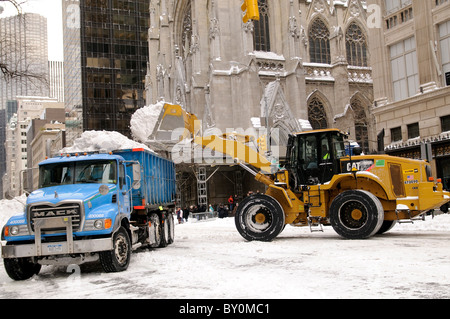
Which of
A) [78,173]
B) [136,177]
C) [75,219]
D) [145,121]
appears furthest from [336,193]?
[145,121]

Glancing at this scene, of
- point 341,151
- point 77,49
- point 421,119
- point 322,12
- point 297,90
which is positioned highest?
point 77,49

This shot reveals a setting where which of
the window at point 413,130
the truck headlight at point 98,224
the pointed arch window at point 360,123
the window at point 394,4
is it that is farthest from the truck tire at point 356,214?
the pointed arch window at point 360,123

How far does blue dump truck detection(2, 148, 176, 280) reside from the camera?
860cm

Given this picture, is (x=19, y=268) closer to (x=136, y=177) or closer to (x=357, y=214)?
(x=136, y=177)

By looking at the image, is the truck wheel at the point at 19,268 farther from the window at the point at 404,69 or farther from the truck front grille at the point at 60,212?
the window at the point at 404,69

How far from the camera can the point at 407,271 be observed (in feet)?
24.6

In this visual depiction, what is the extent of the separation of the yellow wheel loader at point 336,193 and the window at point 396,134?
10.9 m

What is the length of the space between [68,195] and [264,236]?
233 inches

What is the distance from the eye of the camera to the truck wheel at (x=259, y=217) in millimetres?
12852

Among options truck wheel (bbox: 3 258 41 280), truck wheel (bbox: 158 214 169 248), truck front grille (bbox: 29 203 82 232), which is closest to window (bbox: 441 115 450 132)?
truck wheel (bbox: 158 214 169 248)

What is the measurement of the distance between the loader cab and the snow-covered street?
1.98 metres

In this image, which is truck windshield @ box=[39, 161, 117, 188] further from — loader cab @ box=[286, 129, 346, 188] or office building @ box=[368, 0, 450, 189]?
office building @ box=[368, 0, 450, 189]
